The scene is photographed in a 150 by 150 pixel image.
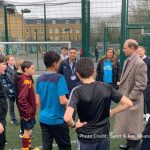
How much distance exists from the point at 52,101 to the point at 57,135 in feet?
1.48

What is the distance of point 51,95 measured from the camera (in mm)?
4270

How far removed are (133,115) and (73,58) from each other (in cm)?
229

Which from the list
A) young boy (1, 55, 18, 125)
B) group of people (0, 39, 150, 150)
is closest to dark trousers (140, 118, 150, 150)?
group of people (0, 39, 150, 150)

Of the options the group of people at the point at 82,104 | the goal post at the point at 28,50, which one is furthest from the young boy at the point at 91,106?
the goal post at the point at 28,50

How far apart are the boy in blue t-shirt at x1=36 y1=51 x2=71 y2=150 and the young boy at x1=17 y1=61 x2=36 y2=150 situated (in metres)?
0.84

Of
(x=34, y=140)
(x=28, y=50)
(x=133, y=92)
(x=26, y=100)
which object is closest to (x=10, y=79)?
(x=34, y=140)

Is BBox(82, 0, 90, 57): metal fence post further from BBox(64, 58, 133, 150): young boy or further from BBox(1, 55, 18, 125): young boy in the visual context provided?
BBox(64, 58, 133, 150): young boy

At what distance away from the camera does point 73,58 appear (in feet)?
23.0

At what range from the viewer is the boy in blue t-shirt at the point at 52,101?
4.21 m

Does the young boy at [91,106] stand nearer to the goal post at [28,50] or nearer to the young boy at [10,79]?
the young boy at [10,79]

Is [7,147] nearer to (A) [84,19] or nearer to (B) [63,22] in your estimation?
(A) [84,19]

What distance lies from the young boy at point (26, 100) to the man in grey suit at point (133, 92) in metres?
1.43

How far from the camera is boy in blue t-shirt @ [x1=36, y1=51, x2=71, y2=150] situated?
421 centimetres

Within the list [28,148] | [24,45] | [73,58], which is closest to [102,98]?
[28,148]
